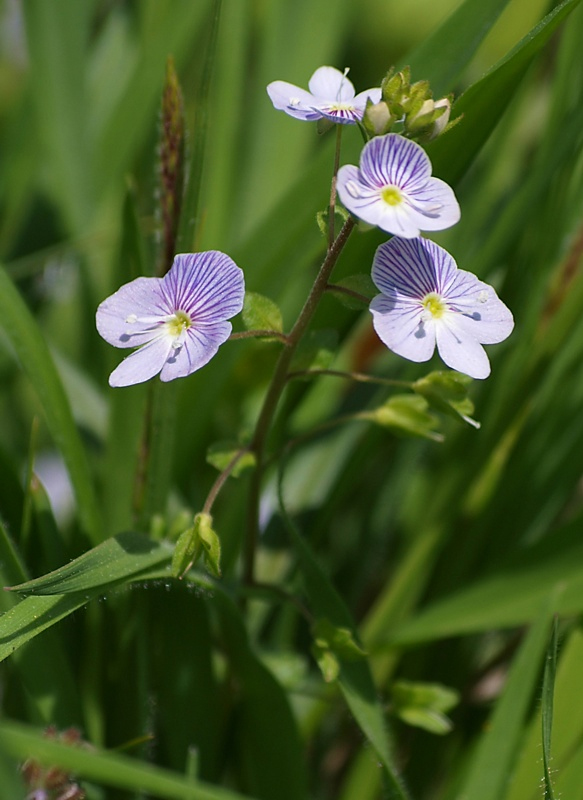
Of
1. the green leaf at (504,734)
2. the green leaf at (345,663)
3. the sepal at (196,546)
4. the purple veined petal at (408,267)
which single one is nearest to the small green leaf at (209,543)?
the sepal at (196,546)

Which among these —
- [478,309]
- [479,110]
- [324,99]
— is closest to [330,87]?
[324,99]

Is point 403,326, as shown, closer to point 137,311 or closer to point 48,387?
A: point 137,311

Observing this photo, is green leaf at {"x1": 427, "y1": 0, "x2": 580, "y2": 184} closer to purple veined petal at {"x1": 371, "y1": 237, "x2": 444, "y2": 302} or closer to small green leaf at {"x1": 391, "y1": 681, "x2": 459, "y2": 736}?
purple veined petal at {"x1": 371, "y1": 237, "x2": 444, "y2": 302}

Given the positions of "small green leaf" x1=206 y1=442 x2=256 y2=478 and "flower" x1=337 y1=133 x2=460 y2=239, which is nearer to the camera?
"flower" x1=337 y1=133 x2=460 y2=239

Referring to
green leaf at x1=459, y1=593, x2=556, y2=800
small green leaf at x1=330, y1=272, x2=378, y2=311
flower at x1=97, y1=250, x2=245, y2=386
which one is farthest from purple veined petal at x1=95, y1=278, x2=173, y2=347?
green leaf at x1=459, y1=593, x2=556, y2=800

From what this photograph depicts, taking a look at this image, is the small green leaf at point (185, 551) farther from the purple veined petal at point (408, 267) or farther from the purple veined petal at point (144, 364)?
the purple veined petal at point (408, 267)
